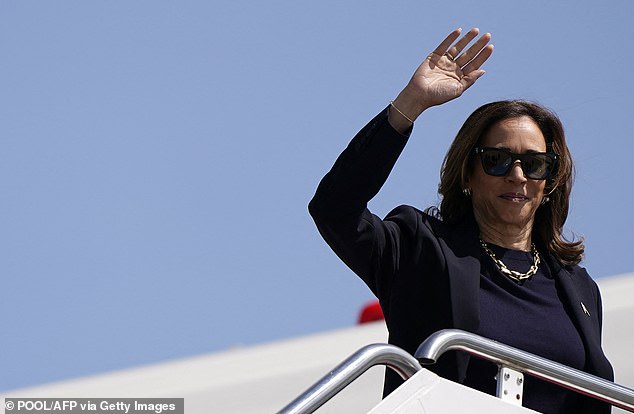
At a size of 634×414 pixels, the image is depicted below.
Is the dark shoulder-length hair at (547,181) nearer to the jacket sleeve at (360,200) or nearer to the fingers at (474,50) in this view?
the fingers at (474,50)

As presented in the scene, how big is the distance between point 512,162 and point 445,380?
833 mm

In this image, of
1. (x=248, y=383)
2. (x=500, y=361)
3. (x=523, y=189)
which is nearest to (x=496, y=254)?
(x=523, y=189)

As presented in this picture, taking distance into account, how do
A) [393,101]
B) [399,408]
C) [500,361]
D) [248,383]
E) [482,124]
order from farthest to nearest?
[248,383]
[482,124]
[393,101]
[500,361]
[399,408]

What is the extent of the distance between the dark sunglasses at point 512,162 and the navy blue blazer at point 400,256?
214 mm

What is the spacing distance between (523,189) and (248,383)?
110 inches

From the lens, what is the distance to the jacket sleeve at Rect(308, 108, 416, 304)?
3.41 meters

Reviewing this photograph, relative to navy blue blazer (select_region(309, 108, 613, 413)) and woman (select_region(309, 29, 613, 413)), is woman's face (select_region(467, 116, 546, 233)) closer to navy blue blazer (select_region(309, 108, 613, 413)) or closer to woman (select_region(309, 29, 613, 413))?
woman (select_region(309, 29, 613, 413))

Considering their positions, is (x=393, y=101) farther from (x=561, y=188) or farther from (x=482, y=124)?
(x=561, y=188)

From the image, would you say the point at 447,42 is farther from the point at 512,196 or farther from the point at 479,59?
the point at 512,196

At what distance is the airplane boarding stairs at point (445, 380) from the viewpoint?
2.86 meters

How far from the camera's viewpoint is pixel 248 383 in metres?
6.16

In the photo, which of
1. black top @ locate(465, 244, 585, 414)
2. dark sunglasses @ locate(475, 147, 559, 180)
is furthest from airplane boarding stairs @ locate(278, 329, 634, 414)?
dark sunglasses @ locate(475, 147, 559, 180)

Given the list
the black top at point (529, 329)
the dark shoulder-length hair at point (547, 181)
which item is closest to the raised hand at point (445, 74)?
the dark shoulder-length hair at point (547, 181)

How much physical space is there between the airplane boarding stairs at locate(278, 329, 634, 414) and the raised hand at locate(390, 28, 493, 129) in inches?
28.0
